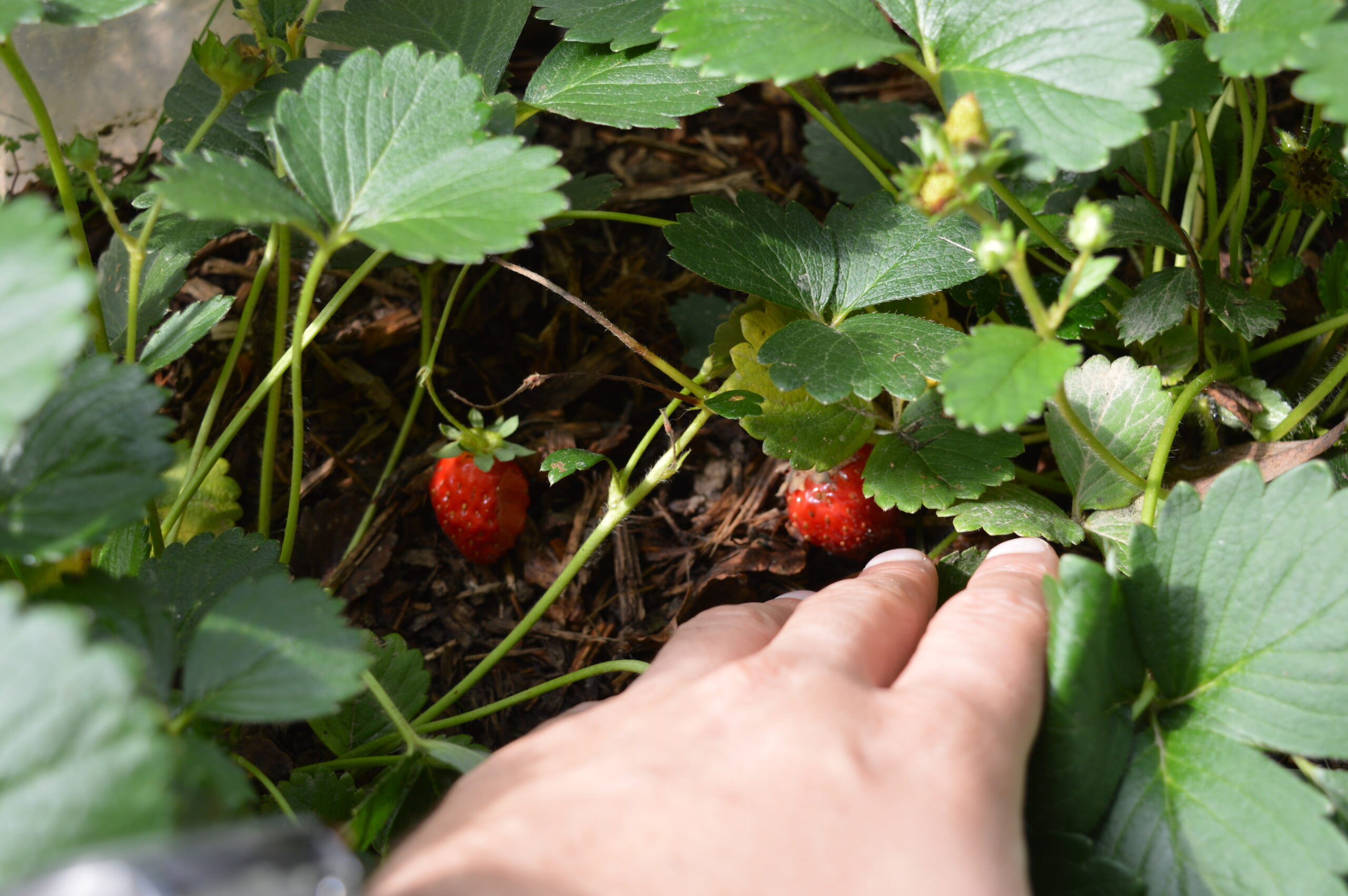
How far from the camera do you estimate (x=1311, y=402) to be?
100cm

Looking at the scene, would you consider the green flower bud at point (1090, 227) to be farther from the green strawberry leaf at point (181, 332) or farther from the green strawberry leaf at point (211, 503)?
the green strawberry leaf at point (211, 503)

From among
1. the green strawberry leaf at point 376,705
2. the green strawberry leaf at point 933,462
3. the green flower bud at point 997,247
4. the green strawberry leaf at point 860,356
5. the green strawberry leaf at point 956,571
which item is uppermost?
the green flower bud at point 997,247

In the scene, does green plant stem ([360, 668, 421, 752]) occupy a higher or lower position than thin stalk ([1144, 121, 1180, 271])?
lower

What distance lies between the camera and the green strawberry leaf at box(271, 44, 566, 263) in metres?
0.75

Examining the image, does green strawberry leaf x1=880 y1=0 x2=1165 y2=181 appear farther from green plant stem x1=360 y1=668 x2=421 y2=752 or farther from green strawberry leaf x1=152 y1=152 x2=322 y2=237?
green plant stem x1=360 y1=668 x2=421 y2=752

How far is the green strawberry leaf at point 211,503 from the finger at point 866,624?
838mm

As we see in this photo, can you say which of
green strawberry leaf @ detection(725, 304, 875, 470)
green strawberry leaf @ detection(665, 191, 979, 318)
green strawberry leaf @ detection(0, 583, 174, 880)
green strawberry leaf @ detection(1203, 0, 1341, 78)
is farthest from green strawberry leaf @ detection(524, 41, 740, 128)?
green strawberry leaf @ detection(0, 583, 174, 880)

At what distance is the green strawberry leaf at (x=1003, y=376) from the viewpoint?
0.65 metres

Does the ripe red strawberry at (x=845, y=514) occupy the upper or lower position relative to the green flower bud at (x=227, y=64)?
lower

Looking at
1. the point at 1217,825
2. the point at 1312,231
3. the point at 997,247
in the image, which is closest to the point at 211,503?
the point at 997,247

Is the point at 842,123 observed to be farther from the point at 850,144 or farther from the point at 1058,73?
the point at 1058,73

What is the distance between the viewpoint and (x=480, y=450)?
119 cm

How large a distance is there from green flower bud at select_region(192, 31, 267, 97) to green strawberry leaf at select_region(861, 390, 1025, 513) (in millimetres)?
780

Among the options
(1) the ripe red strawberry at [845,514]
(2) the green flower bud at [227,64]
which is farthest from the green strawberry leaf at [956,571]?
(2) the green flower bud at [227,64]
